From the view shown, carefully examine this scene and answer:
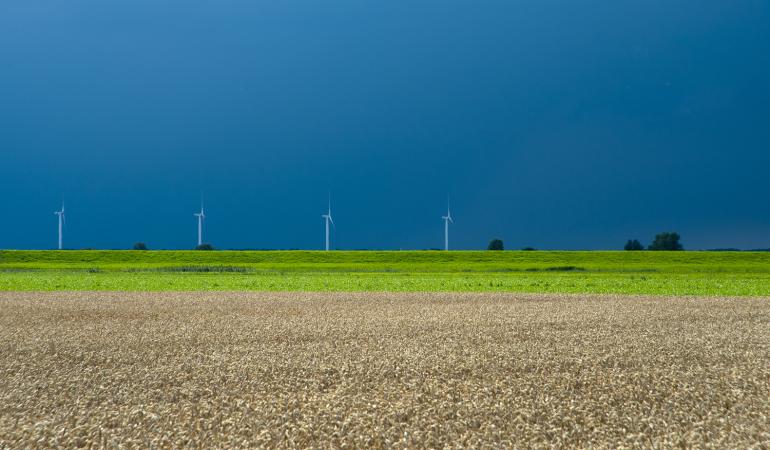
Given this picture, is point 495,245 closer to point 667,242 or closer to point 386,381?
point 667,242

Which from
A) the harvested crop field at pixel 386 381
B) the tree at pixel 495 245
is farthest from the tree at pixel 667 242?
the harvested crop field at pixel 386 381

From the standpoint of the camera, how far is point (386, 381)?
8.35 m

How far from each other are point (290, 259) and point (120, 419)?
2420 inches

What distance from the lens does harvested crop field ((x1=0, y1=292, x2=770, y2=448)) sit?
6488 mm

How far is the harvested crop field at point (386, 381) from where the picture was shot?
21.3 ft

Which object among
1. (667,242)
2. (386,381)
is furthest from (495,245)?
(386,381)

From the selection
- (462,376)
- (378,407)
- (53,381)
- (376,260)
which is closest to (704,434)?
(462,376)

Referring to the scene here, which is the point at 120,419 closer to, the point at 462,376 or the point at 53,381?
the point at 53,381

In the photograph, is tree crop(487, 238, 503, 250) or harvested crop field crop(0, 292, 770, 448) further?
tree crop(487, 238, 503, 250)

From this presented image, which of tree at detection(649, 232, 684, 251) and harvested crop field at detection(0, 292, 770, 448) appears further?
tree at detection(649, 232, 684, 251)

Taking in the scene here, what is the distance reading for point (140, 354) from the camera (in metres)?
10.6

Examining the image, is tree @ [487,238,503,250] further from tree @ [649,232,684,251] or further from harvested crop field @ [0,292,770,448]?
harvested crop field @ [0,292,770,448]

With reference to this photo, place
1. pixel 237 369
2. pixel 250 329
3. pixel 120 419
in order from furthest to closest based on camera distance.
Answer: pixel 250 329 → pixel 237 369 → pixel 120 419

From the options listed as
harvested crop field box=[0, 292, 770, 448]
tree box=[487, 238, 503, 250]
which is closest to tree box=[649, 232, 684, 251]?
tree box=[487, 238, 503, 250]
